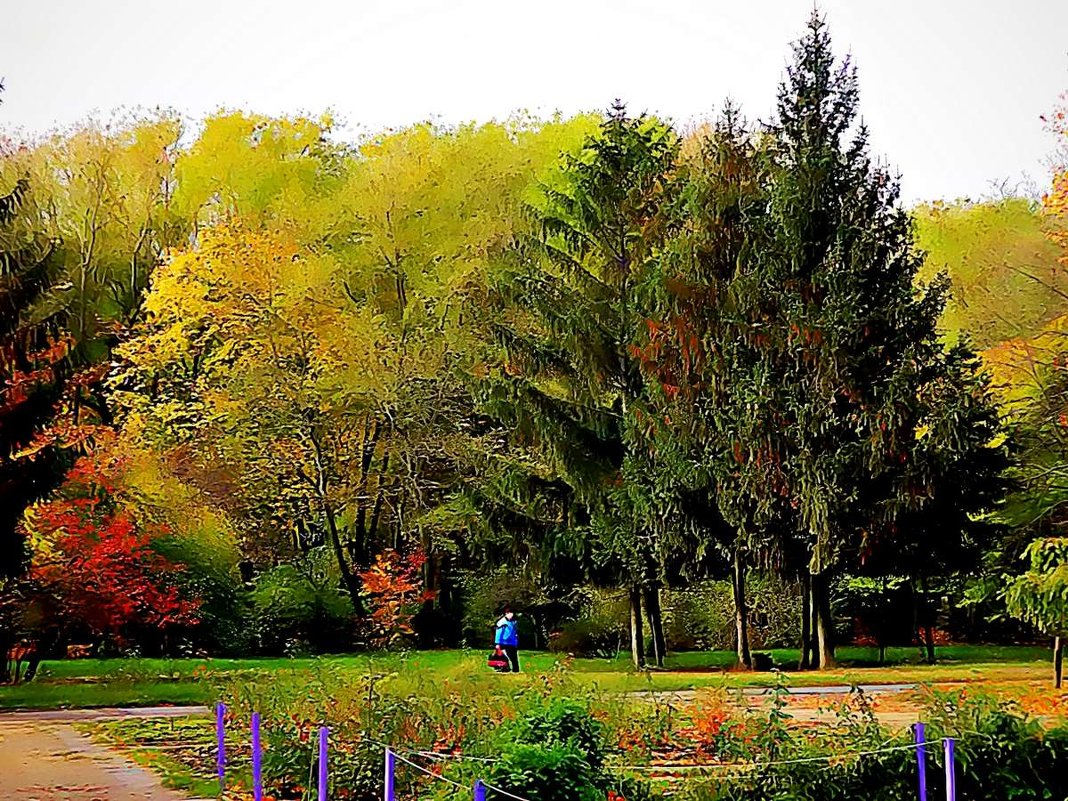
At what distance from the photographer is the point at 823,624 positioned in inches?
1019

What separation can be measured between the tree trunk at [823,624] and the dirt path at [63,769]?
13680mm

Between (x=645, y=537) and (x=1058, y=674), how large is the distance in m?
Answer: 9.42

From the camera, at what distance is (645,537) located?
27203 millimetres

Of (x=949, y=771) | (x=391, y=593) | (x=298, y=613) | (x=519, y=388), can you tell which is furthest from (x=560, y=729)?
(x=298, y=613)

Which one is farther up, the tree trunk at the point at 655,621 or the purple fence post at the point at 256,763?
the tree trunk at the point at 655,621

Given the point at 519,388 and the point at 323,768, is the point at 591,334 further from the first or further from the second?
the point at 323,768

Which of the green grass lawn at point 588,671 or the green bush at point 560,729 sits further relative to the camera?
the green grass lawn at point 588,671

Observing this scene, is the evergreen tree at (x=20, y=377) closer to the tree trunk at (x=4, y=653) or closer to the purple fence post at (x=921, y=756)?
the tree trunk at (x=4, y=653)

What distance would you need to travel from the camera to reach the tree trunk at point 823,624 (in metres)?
25.8

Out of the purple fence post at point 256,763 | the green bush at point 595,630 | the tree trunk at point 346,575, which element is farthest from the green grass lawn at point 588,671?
the purple fence post at point 256,763

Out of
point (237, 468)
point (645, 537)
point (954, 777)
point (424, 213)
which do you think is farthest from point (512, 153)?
point (954, 777)

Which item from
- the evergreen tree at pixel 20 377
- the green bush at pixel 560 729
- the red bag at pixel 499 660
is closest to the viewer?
the green bush at pixel 560 729

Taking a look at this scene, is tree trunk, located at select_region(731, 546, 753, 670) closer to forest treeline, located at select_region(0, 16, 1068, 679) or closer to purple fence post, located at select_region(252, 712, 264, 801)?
forest treeline, located at select_region(0, 16, 1068, 679)

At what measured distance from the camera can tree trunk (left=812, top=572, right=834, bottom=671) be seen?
25781 millimetres
